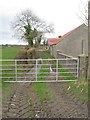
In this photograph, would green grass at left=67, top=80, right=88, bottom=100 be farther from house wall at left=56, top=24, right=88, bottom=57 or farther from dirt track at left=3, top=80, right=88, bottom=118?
house wall at left=56, top=24, right=88, bottom=57

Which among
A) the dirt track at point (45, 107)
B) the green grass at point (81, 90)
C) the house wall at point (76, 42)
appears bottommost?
the dirt track at point (45, 107)

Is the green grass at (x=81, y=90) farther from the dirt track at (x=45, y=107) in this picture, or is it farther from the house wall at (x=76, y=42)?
the house wall at (x=76, y=42)

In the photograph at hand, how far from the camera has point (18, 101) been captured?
782 cm

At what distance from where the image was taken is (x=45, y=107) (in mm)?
6844

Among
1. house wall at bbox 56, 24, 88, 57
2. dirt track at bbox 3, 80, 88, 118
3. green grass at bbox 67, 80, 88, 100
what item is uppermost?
house wall at bbox 56, 24, 88, 57

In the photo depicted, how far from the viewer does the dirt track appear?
602 centimetres

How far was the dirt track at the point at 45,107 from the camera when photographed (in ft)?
19.7

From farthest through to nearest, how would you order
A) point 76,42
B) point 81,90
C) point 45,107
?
point 76,42 < point 81,90 < point 45,107

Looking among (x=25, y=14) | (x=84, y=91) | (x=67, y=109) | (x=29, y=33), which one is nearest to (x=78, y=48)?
(x=29, y=33)

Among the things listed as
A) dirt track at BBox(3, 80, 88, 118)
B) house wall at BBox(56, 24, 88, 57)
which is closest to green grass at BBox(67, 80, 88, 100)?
dirt track at BBox(3, 80, 88, 118)

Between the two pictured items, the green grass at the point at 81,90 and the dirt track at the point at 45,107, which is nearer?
the dirt track at the point at 45,107

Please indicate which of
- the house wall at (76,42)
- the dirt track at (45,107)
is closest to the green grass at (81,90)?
the dirt track at (45,107)

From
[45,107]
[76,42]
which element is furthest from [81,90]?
[76,42]

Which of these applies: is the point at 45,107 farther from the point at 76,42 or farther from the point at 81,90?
the point at 76,42
